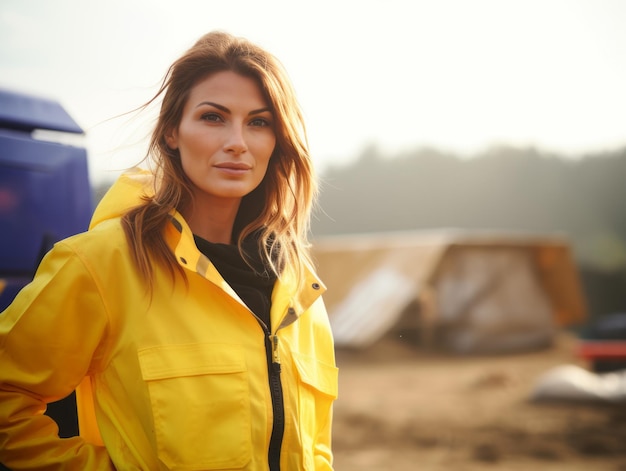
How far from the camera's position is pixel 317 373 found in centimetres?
162

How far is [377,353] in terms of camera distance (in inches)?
380

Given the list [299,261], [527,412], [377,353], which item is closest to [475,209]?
[377,353]

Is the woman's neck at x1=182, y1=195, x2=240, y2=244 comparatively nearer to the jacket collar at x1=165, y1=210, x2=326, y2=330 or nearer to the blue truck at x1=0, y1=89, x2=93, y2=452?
the jacket collar at x1=165, y1=210, x2=326, y2=330

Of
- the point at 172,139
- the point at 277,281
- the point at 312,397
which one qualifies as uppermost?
the point at 172,139

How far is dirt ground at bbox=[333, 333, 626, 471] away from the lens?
4.52m

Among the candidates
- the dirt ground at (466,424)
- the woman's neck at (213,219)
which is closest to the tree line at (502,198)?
the dirt ground at (466,424)

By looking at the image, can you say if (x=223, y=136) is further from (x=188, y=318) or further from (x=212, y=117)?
(x=188, y=318)

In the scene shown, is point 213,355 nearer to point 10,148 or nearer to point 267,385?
point 267,385

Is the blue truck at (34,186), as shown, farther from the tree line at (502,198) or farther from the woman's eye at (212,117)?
the tree line at (502,198)

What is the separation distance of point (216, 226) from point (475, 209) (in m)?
16.6

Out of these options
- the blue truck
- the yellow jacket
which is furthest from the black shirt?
the blue truck


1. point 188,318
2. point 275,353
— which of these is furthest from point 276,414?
point 188,318

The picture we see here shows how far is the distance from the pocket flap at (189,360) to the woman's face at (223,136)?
0.40 m

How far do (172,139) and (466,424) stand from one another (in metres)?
4.57
